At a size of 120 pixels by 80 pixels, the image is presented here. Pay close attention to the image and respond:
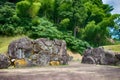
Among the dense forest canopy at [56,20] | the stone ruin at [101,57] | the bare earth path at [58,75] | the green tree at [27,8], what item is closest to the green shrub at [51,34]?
the dense forest canopy at [56,20]

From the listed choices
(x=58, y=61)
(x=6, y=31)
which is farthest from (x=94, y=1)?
(x=58, y=61)

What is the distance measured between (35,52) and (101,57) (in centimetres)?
536

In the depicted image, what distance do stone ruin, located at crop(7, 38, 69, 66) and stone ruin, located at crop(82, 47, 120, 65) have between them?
9.01 feet

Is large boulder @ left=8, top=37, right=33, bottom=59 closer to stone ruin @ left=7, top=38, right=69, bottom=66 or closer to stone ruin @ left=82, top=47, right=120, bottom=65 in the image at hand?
stone ruin @ left=7, top=38, right=69, bottom=66

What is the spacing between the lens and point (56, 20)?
40.7 metres

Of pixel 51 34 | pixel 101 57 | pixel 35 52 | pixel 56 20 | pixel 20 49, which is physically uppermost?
pixel 56 20

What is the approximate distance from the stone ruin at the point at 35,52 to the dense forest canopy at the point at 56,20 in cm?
1150

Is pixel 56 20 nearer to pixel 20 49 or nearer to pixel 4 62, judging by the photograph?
pixel 20 49

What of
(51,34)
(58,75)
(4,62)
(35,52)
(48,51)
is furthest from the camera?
(51,34)

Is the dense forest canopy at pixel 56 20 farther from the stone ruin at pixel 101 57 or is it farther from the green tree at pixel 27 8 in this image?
the stone ruin at pixel 101 57

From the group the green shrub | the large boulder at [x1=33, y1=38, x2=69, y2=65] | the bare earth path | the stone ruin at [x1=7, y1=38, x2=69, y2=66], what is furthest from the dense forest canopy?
the bare earth path

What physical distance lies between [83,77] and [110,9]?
154 ft

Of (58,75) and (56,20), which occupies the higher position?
(56,20)

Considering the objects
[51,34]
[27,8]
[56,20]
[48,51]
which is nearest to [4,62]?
[48,51]
